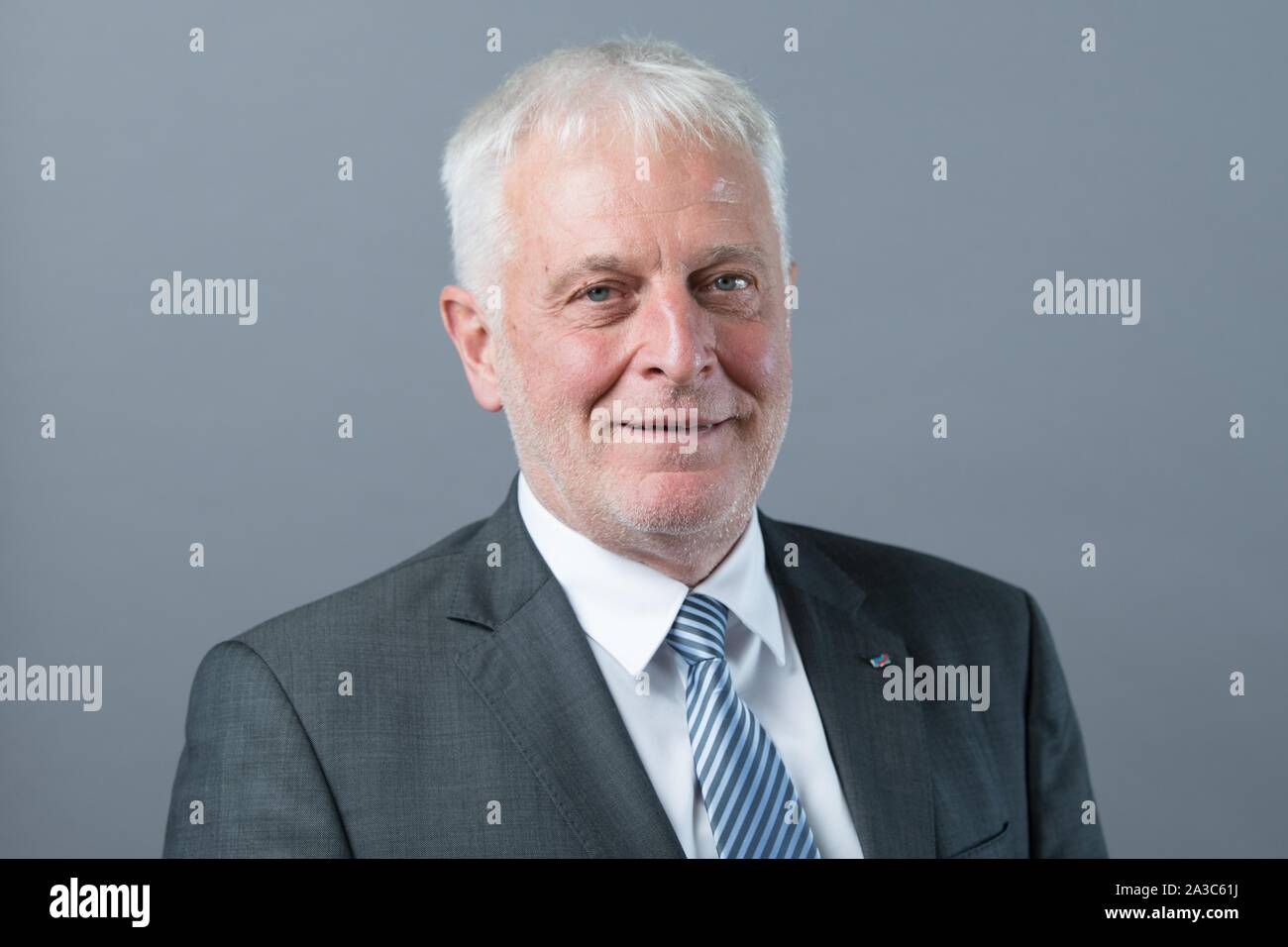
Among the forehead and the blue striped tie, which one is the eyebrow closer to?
the forehead

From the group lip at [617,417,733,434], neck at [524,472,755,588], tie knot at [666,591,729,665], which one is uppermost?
lip at [617,417,733,434]

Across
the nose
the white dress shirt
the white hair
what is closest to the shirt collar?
the white dress shirt

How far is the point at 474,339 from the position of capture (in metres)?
2.31

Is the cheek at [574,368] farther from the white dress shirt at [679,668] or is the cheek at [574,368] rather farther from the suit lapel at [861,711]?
the suit lapel at [861,711]

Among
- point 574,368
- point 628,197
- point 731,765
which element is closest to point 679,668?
point 731,765

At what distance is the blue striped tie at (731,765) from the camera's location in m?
2.09

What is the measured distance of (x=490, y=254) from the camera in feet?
7.26

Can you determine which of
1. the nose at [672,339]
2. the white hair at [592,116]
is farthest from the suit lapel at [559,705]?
the white hair at [592,116]

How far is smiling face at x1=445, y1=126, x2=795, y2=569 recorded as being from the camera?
207cm

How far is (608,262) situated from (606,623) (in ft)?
1.79

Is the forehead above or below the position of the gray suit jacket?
above

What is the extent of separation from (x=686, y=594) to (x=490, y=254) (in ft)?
1.98
